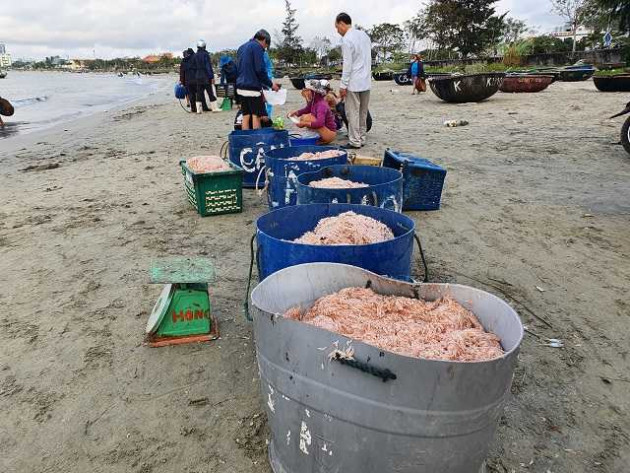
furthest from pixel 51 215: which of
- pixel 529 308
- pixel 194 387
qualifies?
pixel 529 308

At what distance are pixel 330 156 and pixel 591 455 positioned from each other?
3243 millimetres

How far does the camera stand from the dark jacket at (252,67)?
6.93m

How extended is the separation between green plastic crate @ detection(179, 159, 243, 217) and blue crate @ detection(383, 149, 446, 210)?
1863mm

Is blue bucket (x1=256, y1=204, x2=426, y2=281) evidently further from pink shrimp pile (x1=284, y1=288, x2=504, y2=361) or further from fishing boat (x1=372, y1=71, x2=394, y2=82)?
fishing boat (x1=372, y1=71, x2=394, y2=82)

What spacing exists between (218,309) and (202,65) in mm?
12359

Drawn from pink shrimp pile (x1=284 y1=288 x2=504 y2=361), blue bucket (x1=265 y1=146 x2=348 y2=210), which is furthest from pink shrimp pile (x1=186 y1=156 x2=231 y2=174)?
pink shrimp pile (x1=284 y1=288 x2=504 y2=361)

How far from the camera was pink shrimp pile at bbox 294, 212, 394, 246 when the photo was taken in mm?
2604

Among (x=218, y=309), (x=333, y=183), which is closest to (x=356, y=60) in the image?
(x=333, y=183)

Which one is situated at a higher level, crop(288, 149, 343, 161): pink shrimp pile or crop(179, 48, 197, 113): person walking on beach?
crop(179, 48, 197, 113): person walking on beach

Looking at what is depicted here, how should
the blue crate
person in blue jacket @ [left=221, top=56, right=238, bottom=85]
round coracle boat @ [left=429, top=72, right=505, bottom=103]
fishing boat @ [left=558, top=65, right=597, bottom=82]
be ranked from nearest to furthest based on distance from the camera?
the blue crate < round coracle boat @ [left=429, top=72, right=505, bottom=103] < person in blue jacket @ [left=221, top=56, right=238, bottom=85] < fishing boat @ [left=558, top=65, right=597, bottom=82]

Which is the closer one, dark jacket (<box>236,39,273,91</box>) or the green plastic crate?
the green plastic crate

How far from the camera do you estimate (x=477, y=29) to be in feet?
122

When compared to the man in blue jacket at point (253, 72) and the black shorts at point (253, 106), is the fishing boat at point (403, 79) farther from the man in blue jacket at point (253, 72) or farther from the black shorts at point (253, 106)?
the black shorts at point (253, 106)

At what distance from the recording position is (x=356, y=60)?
26.6 ft
